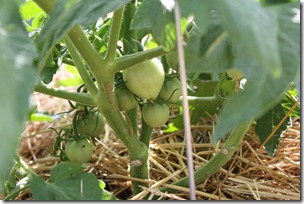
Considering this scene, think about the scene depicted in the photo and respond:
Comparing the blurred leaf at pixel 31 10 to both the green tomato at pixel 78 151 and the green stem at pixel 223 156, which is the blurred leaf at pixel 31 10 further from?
the green stem at pixel 223 156

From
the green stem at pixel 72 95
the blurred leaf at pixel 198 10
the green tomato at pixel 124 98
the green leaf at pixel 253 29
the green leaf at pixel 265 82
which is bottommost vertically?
the green tomato at pixel 124 98

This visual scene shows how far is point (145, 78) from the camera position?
83cm

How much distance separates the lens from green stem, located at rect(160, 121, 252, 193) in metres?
0.93

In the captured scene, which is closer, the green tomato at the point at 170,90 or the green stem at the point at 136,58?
the green stem at the point at 136,58

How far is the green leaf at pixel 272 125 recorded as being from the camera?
1.02 meters

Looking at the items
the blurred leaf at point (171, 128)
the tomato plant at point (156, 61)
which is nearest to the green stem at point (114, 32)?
the tomato plant at point (156, 61)

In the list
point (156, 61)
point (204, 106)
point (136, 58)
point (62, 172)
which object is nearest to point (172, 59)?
point (156, 61)

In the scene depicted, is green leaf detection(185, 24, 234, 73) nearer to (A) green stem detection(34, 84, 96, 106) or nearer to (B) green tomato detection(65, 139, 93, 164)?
(A) green stem detection(34, 84, 96, 106)

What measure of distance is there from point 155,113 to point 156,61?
0.29 ft

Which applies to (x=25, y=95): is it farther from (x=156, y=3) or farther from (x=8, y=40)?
(x=156, y=3)

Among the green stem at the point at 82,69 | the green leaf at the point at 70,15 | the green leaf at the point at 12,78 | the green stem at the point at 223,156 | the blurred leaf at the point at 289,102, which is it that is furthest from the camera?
the blurred leaf at the point at 289,102

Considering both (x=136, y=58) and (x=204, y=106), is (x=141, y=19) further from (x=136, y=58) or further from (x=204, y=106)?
(x=204, y=106)

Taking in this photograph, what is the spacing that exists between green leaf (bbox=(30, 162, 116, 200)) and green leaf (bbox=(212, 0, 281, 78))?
1.12 feet

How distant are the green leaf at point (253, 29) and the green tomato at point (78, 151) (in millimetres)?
540
